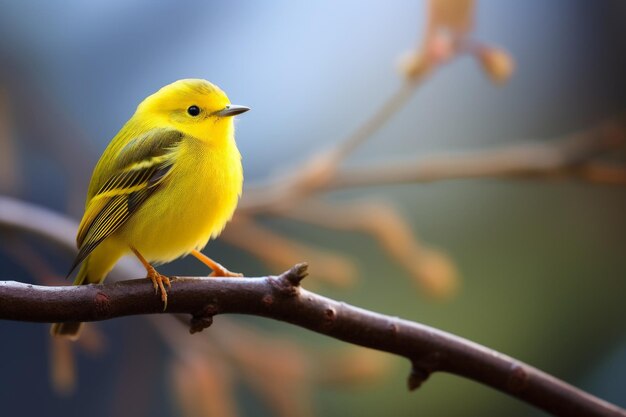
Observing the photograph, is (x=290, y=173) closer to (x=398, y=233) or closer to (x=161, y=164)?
(x=398, y=233)

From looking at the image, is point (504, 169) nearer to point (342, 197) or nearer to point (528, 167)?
point (528, 167)

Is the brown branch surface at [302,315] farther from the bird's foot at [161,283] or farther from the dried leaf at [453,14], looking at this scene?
the dried leaf at [453,14]

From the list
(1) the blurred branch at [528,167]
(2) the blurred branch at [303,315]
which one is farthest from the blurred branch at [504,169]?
(2) the blurred branch at [303,315]

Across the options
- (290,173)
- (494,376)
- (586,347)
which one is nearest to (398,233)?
(290,173)

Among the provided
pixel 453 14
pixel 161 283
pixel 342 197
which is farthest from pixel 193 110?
pixel 342 197

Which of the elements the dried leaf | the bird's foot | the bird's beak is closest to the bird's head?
the bird's beak
